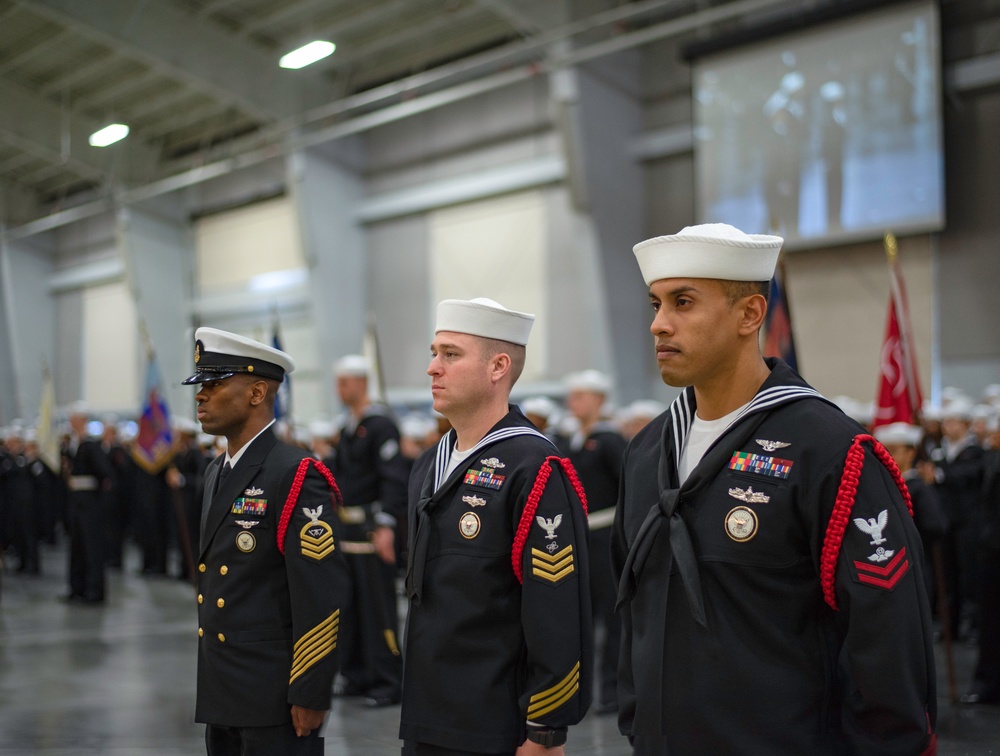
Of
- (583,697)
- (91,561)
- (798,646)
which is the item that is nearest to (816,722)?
(798,646)

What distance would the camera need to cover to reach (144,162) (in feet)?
65.9

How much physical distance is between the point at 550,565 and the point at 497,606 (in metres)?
0.17

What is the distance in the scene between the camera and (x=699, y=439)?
185 centimetres

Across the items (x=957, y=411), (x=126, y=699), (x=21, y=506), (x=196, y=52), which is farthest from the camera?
(x=196, y=52)

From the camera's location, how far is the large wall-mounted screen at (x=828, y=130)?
10492mm

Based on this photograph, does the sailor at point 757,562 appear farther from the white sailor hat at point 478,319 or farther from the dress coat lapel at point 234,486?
the dress coat lapel at point 234,486

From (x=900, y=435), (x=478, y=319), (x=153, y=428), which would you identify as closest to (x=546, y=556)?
(x=478, y=319)

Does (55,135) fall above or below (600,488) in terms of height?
above

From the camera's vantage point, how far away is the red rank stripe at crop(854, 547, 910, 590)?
61.1 inches

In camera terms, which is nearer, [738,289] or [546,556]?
[738,289]

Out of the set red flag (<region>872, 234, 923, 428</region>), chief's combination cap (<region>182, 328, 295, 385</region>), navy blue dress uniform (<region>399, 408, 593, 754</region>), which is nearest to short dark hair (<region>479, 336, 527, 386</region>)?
navy blue dress uniform (<region>399, 408, 593, 754</region>)

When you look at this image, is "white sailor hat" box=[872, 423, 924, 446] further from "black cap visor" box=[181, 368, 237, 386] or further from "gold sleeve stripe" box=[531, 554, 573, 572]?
"black cap visor" box=[181, 368, 237, 386]

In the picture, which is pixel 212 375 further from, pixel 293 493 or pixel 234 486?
pixel 293 493

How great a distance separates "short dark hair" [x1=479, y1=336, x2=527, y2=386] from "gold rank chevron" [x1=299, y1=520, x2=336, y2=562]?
2.31ft
